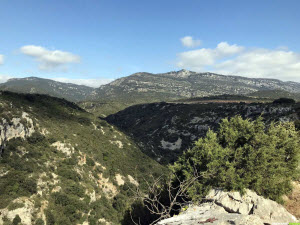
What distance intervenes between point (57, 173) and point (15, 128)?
16.3 m

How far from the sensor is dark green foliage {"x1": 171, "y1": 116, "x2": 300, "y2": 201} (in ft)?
65.7

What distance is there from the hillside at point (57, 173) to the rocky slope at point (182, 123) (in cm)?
3267

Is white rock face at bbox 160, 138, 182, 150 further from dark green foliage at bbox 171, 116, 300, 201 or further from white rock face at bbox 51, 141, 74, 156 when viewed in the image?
dark green foliage at bbox 171, 116, 300, 201

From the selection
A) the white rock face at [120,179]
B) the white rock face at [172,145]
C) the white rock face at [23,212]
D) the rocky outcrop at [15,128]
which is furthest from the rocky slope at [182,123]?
the white rock face at [23,212]

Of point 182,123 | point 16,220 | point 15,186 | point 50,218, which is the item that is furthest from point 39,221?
point 182,123

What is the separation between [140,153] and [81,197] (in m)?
41.4

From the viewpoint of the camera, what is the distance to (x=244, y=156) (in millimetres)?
23156

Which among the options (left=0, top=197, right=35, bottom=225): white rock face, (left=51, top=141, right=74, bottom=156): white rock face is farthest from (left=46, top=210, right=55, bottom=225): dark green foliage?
(left=51, top=141, right=74, bottom=156): white rock face

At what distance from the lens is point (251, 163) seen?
2114 cm

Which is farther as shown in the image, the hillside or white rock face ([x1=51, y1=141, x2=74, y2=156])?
white rock face ([x1=51, y1=141, x2=74, y2=156])

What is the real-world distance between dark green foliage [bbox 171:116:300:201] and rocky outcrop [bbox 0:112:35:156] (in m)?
44.7

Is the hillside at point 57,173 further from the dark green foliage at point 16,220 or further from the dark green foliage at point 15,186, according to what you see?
the dark green foliage at point 16,220

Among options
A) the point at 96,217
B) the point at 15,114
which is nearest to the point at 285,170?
the point at 96,217

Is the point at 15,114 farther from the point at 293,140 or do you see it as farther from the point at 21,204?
the point at 293,140
